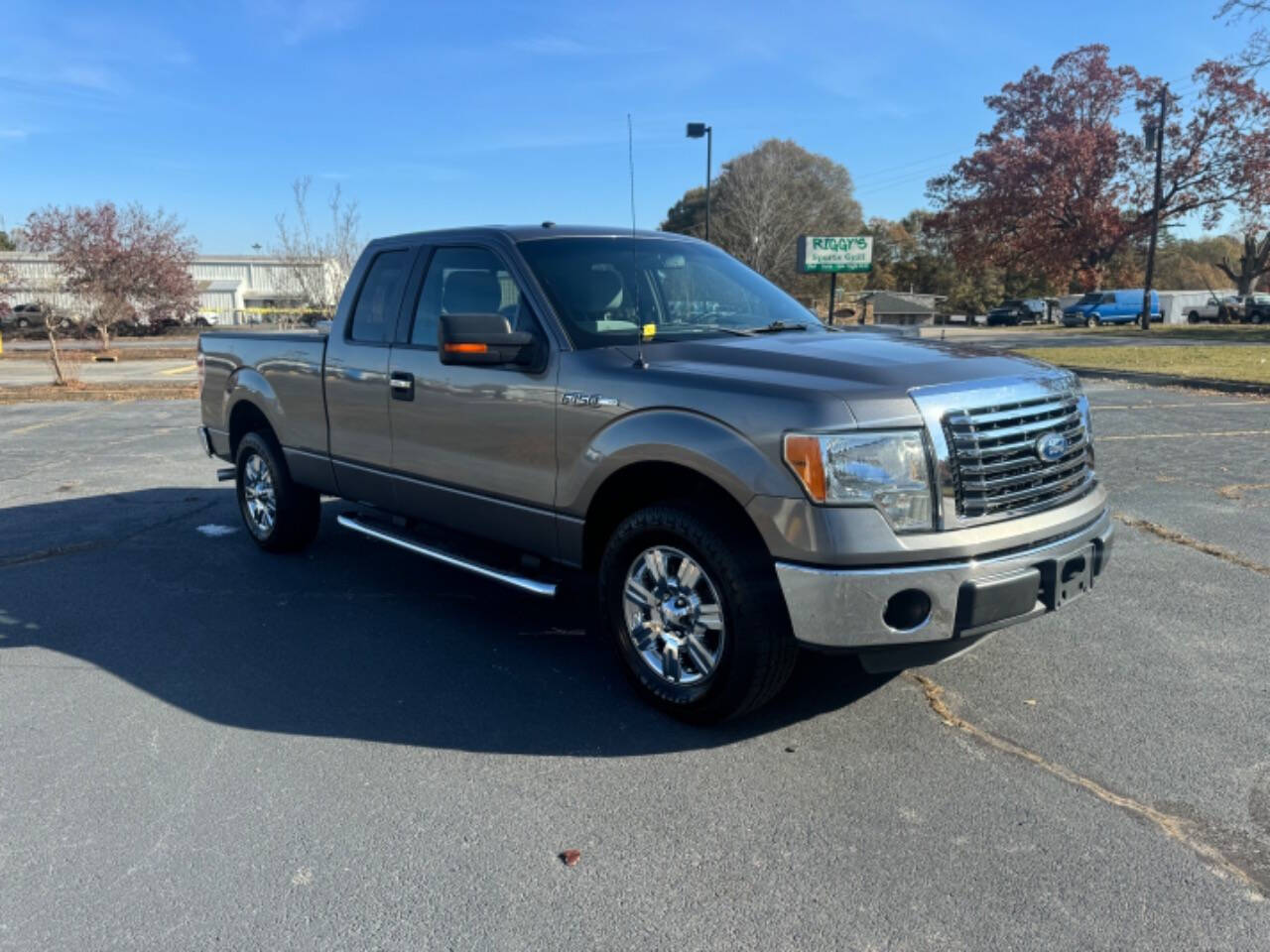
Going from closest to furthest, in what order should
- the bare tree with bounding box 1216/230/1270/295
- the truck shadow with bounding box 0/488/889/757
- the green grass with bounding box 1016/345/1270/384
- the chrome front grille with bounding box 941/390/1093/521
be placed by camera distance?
the chrome front grille with bounding box 941/390/1093/521 → the truck shadow with bounding box 0/488/889/757 → the green grass with bounding box 1016/345/1270/384 → the bare tree with bounding box 1216/230/1270/295

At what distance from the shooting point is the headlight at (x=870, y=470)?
3141 mm

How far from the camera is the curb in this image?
1576cm

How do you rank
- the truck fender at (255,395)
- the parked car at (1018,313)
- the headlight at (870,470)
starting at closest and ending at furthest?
the headlight at (870,470), the truck fender at (255,395), the parked car at (1018,313)

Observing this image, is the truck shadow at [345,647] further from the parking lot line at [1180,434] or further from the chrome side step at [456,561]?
the parking lot line at [1180,434]

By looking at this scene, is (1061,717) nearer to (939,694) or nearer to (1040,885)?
(939,694)

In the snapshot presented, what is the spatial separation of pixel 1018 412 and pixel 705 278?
1.94 metres

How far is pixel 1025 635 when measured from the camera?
462cm

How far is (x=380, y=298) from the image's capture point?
17.5 ft

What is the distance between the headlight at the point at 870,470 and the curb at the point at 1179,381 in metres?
13.1

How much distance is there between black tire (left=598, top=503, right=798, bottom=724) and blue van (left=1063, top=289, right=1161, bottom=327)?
52.1 m

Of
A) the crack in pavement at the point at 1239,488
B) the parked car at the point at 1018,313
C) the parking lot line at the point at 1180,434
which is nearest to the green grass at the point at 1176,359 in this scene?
the parking lot line at the point at 1180,434

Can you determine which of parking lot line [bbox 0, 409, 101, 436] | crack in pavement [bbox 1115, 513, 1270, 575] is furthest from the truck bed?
parking lot line [bbox 0, 409, 101, 436]

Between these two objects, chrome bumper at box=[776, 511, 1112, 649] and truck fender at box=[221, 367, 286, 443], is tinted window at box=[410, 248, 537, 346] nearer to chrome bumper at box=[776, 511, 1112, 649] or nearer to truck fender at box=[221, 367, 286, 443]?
truck fender at box=[221, 367, 286, 443]

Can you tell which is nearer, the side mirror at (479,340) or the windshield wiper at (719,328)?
the side mirror at (479,340)
